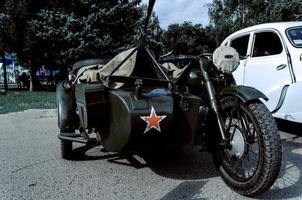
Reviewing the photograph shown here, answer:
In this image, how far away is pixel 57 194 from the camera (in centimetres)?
372

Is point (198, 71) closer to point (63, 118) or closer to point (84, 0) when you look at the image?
point (63, 118)

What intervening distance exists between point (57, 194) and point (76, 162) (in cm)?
121

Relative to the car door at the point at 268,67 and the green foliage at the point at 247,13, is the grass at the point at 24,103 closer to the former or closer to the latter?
the car door at the point at 268,67

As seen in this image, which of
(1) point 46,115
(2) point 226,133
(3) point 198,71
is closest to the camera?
(2) point 226,133

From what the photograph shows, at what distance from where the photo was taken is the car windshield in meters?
6.31

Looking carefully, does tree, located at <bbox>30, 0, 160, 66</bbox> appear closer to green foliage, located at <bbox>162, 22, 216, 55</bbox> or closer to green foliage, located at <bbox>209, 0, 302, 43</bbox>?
green foliage, located at <bbox>209, 0, 302, 43</bbox>

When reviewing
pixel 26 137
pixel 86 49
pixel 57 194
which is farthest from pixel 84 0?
pixel 57 194

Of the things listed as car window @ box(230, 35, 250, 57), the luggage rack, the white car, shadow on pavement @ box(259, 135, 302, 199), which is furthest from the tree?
the luggage rack

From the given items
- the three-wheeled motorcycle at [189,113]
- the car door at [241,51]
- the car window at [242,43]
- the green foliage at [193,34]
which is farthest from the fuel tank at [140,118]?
the green foliage at [193,34]

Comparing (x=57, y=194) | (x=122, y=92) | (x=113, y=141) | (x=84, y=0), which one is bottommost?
(x=57, y=194)

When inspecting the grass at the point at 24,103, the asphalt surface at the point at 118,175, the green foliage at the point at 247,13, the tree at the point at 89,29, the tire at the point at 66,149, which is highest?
the green foliage at the point at 247,13

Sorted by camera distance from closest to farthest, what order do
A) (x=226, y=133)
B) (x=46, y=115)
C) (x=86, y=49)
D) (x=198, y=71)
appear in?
(x=226, y=133) → (x=198, y=71) → (x=46, y=115) → (x=86, y=49)

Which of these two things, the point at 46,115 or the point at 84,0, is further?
the point at 84,0

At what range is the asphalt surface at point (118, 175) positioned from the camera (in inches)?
145
